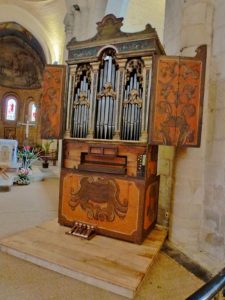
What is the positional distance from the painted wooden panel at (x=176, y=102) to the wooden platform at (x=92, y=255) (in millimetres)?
1210

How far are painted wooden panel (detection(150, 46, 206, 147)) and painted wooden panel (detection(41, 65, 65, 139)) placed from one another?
1.23 m

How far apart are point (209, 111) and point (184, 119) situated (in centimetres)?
41

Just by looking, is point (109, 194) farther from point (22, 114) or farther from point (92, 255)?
point (22, 114)

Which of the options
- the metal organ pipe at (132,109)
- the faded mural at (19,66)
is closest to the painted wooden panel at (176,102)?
the metal organ pipe at (132,109)

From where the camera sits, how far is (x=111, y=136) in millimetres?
3002

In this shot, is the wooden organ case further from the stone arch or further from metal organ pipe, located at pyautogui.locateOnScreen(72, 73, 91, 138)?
the stone arch

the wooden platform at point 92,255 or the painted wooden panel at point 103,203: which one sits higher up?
the painted wooden panel at point 103,203

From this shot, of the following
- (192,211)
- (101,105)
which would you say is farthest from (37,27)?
(192,211)

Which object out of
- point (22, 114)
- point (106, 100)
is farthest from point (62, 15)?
point (106, 100)

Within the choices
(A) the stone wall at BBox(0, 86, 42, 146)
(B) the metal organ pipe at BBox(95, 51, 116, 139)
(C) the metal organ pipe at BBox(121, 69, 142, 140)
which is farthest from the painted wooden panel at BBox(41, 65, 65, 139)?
(A) the stone wall at BBox(0, 86, 42, 146)

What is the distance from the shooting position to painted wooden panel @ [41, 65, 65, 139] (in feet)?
10.6

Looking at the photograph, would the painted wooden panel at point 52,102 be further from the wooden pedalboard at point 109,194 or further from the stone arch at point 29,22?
the stone arch at point 29,22

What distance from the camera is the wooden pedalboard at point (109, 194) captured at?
9.25 ft

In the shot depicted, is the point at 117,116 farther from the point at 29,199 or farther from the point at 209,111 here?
the point at 29,199
